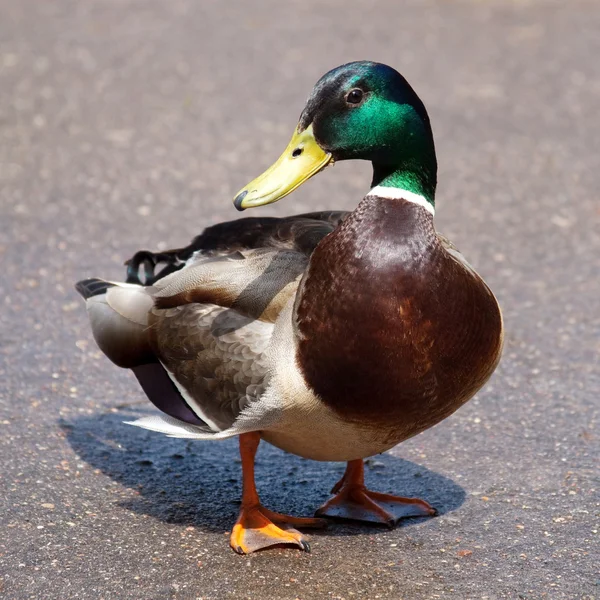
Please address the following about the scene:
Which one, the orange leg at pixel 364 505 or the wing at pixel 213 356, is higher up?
the wing at pixel 213 356

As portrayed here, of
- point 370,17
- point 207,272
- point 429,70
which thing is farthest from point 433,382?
point 370,17

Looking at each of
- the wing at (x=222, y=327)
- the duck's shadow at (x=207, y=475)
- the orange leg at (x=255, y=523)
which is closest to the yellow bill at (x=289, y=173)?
the wing at (x=222, y=327)

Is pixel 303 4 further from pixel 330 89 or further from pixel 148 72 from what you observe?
pixel 330 89

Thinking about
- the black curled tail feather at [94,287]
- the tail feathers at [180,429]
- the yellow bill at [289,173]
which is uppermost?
the yellow bill at [289,173]

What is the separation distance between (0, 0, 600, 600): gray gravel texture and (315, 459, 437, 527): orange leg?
0.05m

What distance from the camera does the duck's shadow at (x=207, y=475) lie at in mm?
3746

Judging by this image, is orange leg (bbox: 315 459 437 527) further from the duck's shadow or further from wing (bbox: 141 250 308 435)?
Result: wing (bbox: 141 250 308 435)

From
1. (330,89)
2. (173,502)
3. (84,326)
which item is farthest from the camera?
(84,326)

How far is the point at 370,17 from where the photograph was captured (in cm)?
1078

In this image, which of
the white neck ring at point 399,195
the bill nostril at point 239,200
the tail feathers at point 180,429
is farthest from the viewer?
the tail feathers at point 180,429

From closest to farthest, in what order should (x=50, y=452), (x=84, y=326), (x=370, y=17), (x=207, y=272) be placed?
(x=207, y=272) → (x=50, y=452) → (x=84, y=326) → (x=370, y=17)

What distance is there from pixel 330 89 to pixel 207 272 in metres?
0.75

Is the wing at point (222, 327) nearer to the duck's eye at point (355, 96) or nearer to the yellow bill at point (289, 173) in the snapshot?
the yellow bill at point (289, 173)

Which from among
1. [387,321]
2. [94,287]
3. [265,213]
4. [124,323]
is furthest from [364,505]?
[265,213]
